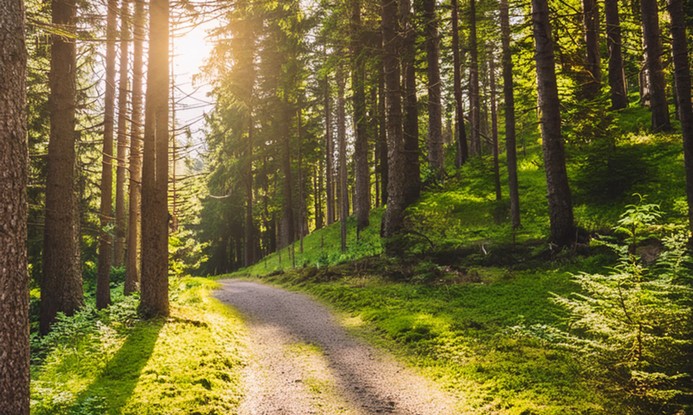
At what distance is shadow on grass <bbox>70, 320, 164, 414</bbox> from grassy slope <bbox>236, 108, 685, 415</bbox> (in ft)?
13.9

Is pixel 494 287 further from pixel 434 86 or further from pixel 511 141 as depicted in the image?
pixel 434 86

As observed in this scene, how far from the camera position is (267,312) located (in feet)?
37.4

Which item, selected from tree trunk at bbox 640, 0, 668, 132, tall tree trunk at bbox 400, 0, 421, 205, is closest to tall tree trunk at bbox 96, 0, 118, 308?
tall tree trunk at bbox 400, 0, 421, 205

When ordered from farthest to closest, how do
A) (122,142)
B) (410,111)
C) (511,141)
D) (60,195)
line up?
(410,111)
(122,142)
(511,141)
(60,195)

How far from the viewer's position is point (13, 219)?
365cm

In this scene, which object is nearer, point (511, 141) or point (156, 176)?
point (156, 176)

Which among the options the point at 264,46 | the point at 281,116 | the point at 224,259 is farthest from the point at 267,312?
the point at 224,259

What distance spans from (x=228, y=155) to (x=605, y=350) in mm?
36223

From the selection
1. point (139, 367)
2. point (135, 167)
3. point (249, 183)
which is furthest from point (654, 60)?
point (249, 183)

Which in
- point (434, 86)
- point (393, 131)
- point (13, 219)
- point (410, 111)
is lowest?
point (13, 219)

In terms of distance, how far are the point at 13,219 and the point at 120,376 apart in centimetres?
329

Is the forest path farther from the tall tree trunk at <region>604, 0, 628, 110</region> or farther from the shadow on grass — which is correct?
the tall tree trunk at <region>604, 0, 628, 110</region>

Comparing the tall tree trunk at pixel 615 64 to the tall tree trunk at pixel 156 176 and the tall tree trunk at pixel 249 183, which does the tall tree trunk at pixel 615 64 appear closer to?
the tall tree trunk at pixel 156 176

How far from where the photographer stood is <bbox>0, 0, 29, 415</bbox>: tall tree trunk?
3.58 m
